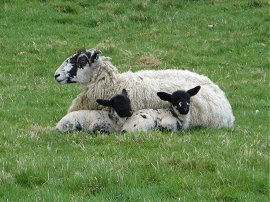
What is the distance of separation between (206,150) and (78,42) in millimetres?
13060

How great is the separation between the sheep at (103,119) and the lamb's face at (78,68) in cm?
88

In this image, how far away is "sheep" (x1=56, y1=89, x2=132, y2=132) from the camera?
11.7m

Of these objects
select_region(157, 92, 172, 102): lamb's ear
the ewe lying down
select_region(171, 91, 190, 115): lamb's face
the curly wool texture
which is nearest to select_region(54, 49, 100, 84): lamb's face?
the curly wool texture

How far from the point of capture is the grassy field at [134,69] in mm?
8094

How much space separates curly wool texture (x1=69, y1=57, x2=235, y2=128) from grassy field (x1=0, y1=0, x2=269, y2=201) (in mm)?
425

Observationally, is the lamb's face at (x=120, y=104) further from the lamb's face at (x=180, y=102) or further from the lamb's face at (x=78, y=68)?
the lamb's face at (x=78, y=68)

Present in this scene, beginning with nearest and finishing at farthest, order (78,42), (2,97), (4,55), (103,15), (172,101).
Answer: (172,101)
(2,97)
(4,55)
(78,42)
(103,15)

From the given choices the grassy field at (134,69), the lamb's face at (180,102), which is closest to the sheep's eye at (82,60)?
the grassy field at (134,69)

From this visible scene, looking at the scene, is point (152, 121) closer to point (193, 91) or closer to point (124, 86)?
point (193, 91)

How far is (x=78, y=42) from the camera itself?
72.1ft

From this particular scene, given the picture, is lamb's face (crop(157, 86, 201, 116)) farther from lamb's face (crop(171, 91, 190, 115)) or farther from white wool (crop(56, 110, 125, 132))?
→ white wool (crop(56, 110, 125, 132))

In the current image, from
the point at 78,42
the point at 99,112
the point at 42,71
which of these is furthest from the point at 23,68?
the point at 99,112

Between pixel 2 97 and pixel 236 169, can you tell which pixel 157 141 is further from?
pixel 2 97

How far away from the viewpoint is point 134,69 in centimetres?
1883
